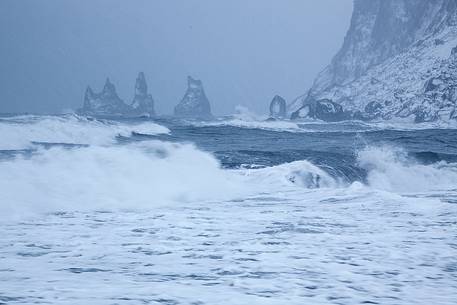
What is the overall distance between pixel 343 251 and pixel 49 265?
3243 millimetres

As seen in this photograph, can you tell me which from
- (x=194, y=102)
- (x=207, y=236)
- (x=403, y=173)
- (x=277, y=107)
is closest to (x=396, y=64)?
(x=277, y=107)

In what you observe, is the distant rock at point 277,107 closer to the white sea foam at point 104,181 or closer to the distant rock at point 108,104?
the distant rock at point 108,104

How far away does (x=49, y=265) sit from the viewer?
512 centimetres

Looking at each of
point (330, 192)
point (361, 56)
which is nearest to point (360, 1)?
point (361, 56)

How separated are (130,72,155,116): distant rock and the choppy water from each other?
441 feet

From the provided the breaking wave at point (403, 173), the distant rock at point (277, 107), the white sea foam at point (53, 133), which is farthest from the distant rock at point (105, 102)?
the breaking wave at point (403, 173)

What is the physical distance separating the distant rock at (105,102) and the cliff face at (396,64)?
162 ft

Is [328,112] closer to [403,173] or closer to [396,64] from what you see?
[396,64]

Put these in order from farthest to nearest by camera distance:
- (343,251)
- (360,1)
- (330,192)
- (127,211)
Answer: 1. (360,1)
2. (330,192)
3. (127,211)
4. (343,251)

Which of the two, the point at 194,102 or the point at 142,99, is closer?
the point at 142,99

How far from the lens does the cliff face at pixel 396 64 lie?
6788 cm

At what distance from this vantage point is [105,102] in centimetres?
14012

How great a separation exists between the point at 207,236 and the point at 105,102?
13877 cm

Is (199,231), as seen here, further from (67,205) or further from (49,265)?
(67,205)
